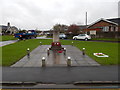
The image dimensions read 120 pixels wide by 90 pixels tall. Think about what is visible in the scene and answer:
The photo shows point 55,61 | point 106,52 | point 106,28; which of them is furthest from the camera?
point 106,28

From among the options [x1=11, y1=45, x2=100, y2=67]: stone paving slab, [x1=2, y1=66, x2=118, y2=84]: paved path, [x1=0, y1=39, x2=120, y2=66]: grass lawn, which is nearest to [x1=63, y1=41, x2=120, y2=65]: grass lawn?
[x1=0, y1=39, x2=120, y2=66]: grass lawn

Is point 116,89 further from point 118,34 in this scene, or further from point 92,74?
point 118,34

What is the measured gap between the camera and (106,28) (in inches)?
1251

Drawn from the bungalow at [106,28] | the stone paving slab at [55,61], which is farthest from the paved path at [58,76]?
the bungalow at [106,28]

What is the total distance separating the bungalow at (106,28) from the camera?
1101 inches

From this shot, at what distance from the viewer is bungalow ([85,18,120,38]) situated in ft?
91.7

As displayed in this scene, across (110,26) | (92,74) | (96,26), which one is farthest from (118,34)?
(92,74)

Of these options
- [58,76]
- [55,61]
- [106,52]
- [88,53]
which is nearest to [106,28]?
[106,52]

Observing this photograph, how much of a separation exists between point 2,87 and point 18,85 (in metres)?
0.62

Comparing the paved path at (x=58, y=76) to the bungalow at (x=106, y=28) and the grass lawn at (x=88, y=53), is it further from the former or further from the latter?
the bungalow at (x=106, y=28)

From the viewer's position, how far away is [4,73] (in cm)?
568

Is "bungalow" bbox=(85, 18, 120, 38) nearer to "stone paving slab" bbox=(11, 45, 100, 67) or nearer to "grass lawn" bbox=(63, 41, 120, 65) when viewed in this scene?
"grass lawn" bbox=(63, 41, 120, 65)

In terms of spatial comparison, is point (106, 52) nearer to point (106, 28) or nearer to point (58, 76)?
point (58, 76)

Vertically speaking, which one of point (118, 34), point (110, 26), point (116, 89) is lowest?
point (116, 89)
